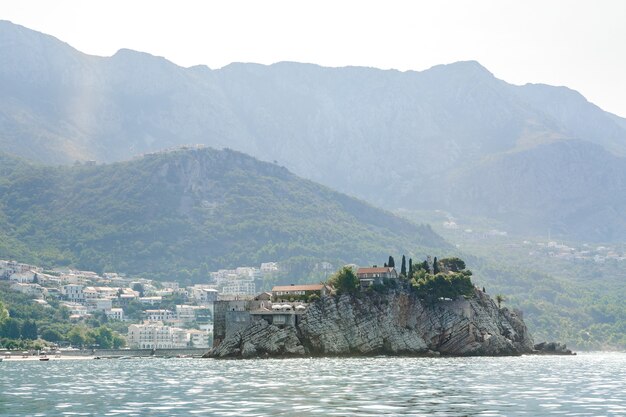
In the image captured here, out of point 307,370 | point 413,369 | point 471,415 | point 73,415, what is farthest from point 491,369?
point 73,415

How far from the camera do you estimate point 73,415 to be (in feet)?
274

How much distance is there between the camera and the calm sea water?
86.0 meters

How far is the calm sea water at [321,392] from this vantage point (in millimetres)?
86000

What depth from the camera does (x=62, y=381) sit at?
128 m

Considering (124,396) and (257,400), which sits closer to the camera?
(257,400)

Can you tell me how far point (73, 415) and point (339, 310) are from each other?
116 meters

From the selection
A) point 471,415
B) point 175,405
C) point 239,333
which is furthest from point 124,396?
point 239,333

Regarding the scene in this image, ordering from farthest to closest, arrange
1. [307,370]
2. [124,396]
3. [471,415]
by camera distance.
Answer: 1. [307,370]
2. [124,396]
3. [471,415]

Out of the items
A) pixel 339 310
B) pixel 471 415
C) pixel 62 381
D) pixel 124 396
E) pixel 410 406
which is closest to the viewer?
pixel 471 415

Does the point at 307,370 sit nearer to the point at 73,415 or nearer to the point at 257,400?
the point at 257,400

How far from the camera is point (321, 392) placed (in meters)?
102

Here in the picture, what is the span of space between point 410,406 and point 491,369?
58.0 m

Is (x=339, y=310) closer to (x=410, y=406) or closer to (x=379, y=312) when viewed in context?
(x=379, y=312)

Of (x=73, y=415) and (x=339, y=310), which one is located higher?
(x=339, y=310)
